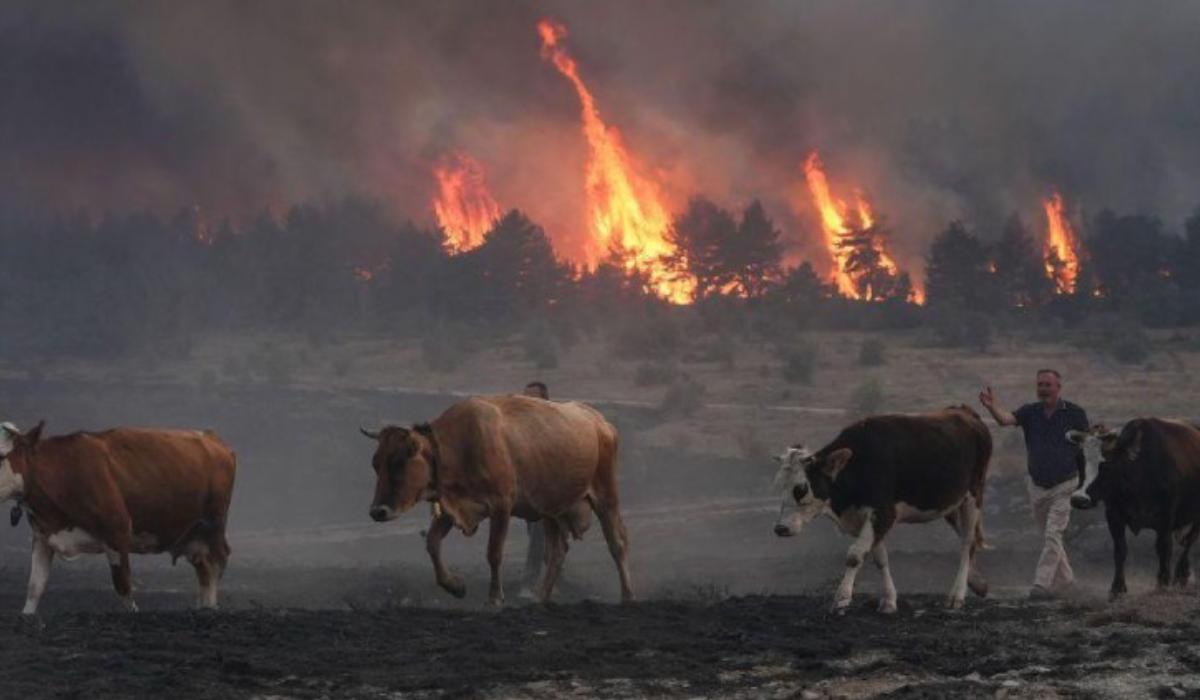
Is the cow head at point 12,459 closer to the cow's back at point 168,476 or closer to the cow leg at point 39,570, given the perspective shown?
the cow leg at point 39,570

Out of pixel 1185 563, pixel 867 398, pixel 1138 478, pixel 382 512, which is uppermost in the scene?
pixel 867 398

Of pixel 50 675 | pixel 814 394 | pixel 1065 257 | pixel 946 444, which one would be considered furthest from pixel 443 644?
pixel 1065 257

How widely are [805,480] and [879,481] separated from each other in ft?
2.50

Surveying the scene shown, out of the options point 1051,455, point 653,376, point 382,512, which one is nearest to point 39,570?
point 382,512

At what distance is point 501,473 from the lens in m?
17.2

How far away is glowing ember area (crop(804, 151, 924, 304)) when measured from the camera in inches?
3408

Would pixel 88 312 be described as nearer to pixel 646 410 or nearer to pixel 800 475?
→ pixel 646 410

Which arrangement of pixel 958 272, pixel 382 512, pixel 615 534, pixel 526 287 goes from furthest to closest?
pixel 526 287 < pixel 958 272 < pixel 615 534 < pixel 382 512

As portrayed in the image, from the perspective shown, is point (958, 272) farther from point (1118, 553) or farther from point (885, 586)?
point (885, 586)

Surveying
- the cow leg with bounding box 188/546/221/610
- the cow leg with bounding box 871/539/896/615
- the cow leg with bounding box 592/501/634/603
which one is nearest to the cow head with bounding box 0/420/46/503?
the cow leg with bounding box 188/546/221/610

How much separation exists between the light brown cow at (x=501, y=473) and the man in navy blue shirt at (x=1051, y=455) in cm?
470

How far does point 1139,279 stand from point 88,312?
5083cm

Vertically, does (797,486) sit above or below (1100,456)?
below

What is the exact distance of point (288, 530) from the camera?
3759 centimetres
